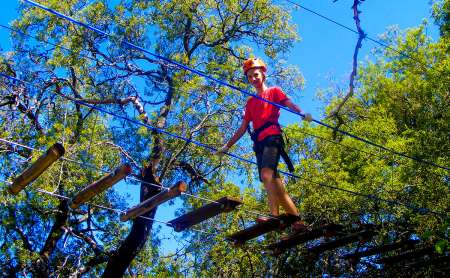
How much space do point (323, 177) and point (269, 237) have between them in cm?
172

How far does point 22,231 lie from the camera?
12.5 metres

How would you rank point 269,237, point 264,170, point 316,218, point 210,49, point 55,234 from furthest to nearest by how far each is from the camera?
point 210,49 → point 55,234 → point 269,237 → point 316,218 → point 264,170

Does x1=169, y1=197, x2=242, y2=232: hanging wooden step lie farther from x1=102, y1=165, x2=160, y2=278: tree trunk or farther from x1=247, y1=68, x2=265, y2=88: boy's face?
x1=102, y1=165, x2=160, y2=278: tree trunk

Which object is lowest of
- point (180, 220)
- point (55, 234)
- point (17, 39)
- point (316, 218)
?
point (180, 220)

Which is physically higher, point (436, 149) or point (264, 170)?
point (436, 149)

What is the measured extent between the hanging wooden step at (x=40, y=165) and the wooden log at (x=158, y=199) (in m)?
1.01

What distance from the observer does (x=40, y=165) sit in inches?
169

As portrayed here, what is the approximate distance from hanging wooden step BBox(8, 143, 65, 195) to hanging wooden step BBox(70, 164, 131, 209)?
45 centimetres

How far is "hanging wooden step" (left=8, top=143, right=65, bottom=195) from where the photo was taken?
13.7ft

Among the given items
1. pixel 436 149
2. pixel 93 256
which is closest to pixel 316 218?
pixel 436 149

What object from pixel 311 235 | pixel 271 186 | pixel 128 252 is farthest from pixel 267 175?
pixel 128 252

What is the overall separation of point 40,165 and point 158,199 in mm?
1103

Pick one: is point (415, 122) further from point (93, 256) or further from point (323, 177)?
point (93, 256)

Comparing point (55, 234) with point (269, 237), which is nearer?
point (269, 237)
